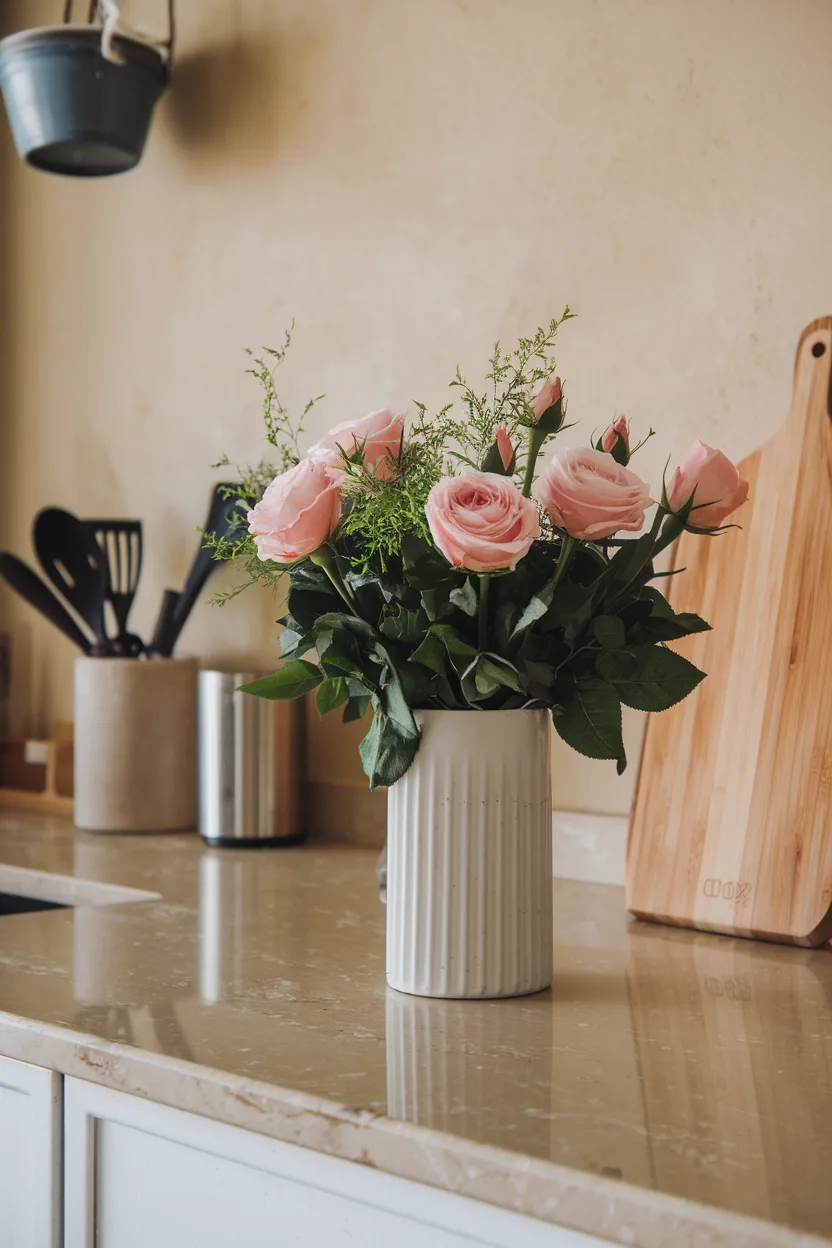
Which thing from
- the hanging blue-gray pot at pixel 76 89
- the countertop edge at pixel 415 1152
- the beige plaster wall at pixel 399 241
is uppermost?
the hanging blue-gray pot at pixel 76 89

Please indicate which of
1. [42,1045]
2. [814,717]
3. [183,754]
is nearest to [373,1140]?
[42,1045]

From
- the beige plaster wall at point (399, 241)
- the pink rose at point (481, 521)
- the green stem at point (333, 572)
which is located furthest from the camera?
the beige plaster wall at point (399, 241)

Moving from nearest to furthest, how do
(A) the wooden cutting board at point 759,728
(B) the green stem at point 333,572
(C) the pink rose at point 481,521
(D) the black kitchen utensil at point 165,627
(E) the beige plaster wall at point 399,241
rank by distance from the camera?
(C) the pink rose at point 481,521 → (B) the green stem at point 333,572 → (A) the wooden cutting board at point 759,728 → (E) the beige plaster wall at point 399,241 → (D) the black kitchen utensil at point 165,627

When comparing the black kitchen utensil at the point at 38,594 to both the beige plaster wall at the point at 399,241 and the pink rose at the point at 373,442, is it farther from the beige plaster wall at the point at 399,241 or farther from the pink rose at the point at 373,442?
the pink rose at the point at 373,442

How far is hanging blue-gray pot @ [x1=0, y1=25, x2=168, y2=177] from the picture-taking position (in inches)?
62.1

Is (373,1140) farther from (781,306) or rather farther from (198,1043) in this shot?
(781,306)

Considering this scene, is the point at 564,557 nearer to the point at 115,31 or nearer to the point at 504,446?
the point at 504,446

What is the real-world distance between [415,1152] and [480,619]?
344 mm

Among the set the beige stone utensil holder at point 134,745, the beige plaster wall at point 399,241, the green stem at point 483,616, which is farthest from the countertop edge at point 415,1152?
the beige stone utensil holder at point 134,745

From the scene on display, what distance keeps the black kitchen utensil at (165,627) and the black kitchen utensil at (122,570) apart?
0.08 ft

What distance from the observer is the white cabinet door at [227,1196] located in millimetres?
656

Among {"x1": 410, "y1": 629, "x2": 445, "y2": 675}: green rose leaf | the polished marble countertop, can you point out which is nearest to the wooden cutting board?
the polished marble countertop

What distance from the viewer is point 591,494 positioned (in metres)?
0.80

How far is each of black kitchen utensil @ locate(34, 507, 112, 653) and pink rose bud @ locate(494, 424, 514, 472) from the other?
0.98m
